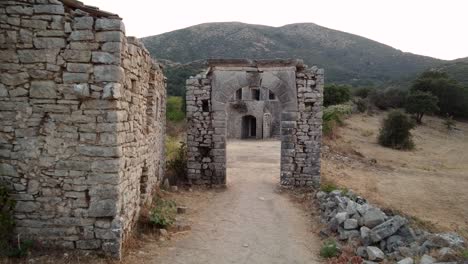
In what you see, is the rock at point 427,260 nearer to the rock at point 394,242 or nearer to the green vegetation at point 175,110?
the rock at point 394,242

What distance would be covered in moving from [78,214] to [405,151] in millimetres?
19720

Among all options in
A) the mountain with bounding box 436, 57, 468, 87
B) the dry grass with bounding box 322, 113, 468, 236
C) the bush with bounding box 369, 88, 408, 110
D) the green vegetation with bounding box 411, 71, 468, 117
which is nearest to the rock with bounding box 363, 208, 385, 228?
the dry grass with bounding box 322, 113, 468, 236

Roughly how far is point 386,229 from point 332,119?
1880 cm

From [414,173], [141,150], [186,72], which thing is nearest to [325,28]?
[186,72]

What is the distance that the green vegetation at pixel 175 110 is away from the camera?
1067 inches

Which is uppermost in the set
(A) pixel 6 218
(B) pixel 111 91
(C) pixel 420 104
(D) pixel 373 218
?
(C) pixel 420 104

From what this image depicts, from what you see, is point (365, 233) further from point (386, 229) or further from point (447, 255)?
point (447, 255)

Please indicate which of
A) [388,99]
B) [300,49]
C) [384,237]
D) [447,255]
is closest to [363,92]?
[388,99]

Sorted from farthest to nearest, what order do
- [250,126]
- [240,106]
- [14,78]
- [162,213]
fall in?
[250,126] < [240,106] < [162,213] < [14,78]

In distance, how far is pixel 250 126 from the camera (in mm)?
31047

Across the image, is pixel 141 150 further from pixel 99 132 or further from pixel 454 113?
pixel 454 113

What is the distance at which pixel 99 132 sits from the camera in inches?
203

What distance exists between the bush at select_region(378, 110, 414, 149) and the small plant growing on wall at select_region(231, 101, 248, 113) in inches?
430

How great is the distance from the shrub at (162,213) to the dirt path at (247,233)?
0.47m
